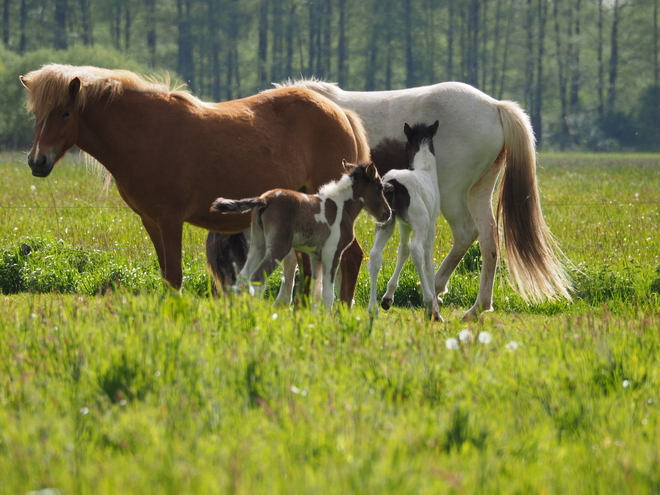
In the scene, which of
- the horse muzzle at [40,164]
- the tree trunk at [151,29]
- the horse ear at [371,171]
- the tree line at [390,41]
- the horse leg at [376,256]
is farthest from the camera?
the tree trunk at [151,29]

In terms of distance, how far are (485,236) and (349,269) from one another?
5.36 feet

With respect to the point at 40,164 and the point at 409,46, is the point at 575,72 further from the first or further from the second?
the point at 40,164

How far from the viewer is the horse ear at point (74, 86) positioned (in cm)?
562

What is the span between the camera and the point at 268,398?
321 cm

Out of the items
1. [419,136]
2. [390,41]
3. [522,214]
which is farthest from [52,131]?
[390,41]

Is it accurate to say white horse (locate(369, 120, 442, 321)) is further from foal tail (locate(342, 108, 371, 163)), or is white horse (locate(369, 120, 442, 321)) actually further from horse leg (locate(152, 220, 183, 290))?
horse leg (locate(152, 220, 183, 290))

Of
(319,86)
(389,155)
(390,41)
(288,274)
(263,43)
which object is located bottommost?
(288,274)

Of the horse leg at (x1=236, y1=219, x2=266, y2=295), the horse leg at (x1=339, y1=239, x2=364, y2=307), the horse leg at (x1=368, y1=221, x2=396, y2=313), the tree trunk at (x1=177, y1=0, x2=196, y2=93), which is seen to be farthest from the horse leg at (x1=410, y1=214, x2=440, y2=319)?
the tree trunk at (x1=177, y1=0, x2=196, y2=93)

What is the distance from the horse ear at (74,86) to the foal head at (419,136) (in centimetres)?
297

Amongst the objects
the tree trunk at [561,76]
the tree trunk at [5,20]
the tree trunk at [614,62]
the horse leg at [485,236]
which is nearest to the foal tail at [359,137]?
the horse leg at [485,236]

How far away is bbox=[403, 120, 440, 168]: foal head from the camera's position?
23.9 feet

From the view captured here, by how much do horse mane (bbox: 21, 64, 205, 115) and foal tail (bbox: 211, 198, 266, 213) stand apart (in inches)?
53.8

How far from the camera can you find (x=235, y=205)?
5.25 meters

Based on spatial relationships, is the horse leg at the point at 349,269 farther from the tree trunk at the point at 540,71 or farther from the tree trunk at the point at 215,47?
the tree trunk at the point at 215,47
